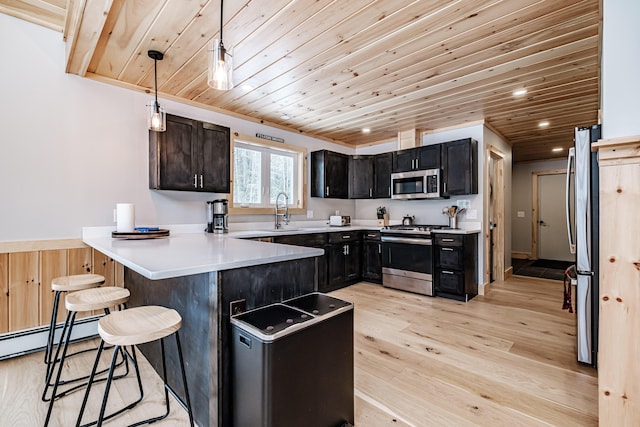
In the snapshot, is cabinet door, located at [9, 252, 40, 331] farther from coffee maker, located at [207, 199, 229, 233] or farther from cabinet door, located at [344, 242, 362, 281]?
cabinet door, located at [344, 242, 362, 281]

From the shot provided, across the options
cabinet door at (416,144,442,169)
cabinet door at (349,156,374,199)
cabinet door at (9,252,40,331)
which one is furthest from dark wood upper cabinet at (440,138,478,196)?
cabinet door at (9,252,40,331)

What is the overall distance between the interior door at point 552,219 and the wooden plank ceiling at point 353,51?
365cm

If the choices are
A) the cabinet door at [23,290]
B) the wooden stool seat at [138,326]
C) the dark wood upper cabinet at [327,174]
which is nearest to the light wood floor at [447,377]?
the cabinet door at [23,290]

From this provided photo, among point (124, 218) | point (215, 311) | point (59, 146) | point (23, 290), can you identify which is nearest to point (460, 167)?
point (215, 311)

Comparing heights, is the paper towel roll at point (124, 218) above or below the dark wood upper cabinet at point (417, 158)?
below

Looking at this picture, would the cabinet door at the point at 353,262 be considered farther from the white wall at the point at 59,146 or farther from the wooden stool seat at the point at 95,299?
the wooden stool seat at the point at 95,299

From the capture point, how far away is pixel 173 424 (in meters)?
1.63

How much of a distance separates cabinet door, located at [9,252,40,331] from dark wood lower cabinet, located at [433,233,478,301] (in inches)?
164

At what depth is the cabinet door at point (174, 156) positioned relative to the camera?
9.73ft

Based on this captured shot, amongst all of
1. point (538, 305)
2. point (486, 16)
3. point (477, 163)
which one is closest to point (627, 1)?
Answer: point (486, 16)

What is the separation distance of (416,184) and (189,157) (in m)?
3.16

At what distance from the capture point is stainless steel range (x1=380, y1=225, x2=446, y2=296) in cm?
401

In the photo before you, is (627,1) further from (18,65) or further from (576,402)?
(18,65)

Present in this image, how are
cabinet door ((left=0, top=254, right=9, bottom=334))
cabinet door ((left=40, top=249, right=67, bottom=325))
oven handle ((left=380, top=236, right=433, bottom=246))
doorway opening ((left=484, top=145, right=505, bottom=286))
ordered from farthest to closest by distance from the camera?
doorway opening ((left=484, top=145, right=505, bottom=286))
oven handle ((left=380, top=236, right=433, bottom=246))
cabinet door ((left=40, top=249, right=67, bottom=325))
cabinet door ((left=0, top=254, right=9, bottom=334))
